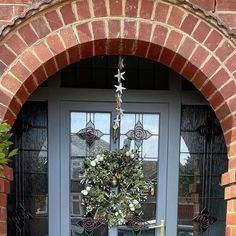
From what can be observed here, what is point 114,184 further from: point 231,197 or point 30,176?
point 231,197

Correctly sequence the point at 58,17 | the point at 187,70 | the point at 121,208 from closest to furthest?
the point at 58,17
the point at 187,70
the point at 121,208

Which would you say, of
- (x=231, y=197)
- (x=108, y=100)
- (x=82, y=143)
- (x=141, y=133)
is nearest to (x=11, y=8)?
(x=108, y=100)

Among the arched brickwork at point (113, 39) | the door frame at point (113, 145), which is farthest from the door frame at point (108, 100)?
the arched brickwork at point (113, 39)

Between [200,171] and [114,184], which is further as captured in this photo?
[200,171]

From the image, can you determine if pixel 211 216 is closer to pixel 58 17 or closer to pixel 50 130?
pixel 50 130

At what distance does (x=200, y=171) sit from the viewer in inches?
138

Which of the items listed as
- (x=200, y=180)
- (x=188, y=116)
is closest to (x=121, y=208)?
(x=200, y=180)

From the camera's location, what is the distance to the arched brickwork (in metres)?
2.57

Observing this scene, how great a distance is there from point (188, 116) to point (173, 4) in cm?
115

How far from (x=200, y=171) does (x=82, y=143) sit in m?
1.00

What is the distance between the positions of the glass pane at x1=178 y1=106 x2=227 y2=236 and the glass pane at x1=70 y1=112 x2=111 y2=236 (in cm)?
64

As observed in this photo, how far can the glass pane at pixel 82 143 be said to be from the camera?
3.45m

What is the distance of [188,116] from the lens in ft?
11.5

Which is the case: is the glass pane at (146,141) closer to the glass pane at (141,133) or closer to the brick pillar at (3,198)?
the glass pane at (141,133)
